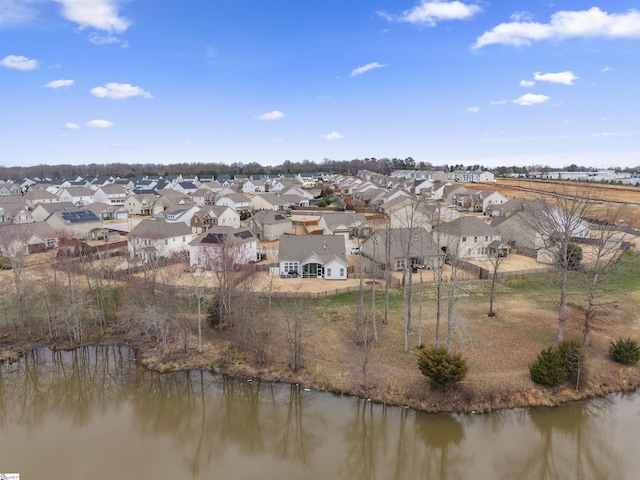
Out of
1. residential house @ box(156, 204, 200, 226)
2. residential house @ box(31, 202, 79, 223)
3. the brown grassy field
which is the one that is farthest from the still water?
residential house @ box(31, 202, 79, 223)

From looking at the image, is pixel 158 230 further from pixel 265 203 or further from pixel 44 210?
pixel 265 203

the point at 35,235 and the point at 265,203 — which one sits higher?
the point at 265,203

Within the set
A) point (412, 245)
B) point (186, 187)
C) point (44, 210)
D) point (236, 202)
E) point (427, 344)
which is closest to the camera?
point (427, 344)

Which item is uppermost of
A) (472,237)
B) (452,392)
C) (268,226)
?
(268,226)

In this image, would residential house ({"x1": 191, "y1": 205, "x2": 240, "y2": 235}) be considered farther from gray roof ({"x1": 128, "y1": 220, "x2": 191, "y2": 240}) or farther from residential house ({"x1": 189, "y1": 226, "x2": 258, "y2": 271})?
residential house ({"x1": 189, "y1": 226, "x2": 258, "y2": 271})

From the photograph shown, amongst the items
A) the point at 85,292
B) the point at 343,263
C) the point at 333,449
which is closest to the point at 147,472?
the point at 333,449

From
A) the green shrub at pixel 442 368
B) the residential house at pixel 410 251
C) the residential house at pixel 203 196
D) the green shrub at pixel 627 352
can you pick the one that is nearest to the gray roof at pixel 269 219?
the residential house at pixel 410 251

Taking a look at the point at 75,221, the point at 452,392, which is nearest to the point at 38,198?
the point at 75,221
